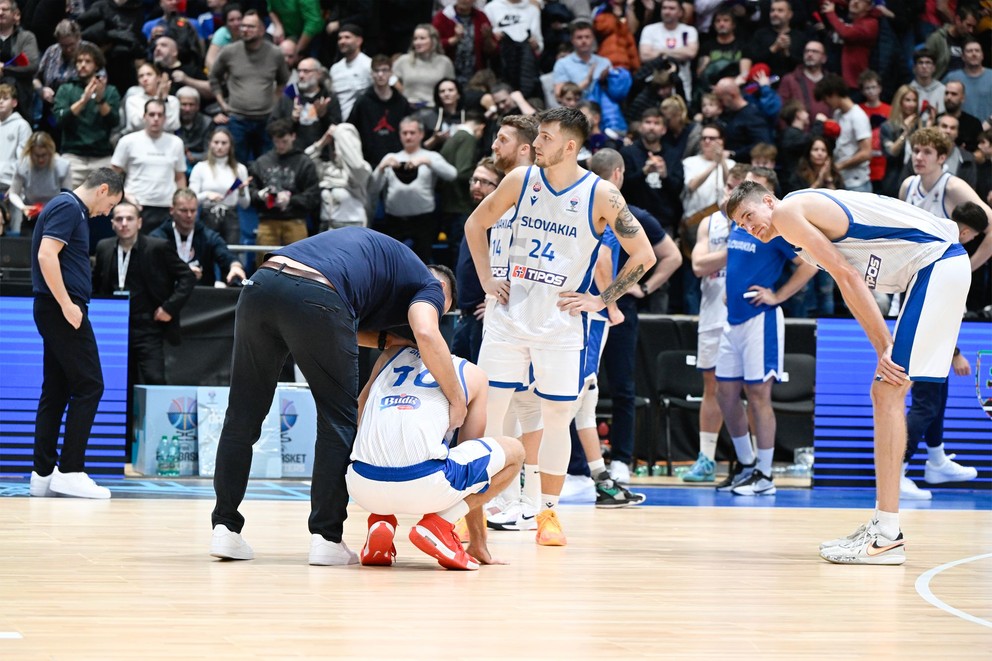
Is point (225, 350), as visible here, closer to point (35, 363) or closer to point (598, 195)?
point (35, 363)

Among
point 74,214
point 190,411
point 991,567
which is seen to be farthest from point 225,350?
point 991,567

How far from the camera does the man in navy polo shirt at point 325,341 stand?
18.2 ft

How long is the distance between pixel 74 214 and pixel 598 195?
142 inches

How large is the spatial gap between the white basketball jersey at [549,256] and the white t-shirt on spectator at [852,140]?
784 centimetres

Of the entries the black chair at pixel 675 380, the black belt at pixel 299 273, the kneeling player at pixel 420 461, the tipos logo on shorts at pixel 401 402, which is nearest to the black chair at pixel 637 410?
the black chair at pixel 675 380

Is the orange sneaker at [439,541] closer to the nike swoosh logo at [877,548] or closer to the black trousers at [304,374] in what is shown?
the black trousers at [304,374]

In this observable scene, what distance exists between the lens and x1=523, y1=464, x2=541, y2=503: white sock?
24.4 feet

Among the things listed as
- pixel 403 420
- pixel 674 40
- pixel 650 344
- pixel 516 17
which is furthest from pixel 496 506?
pixel 674 40

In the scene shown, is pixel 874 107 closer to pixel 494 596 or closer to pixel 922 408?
pixel 922 408

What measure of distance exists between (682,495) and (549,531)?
3327 millimetres

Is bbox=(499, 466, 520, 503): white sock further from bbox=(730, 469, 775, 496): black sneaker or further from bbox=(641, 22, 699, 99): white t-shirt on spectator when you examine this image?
bbox=(641, 22, 699, 99): white t-shirt on spectator

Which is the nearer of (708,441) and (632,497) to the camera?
(632,497)

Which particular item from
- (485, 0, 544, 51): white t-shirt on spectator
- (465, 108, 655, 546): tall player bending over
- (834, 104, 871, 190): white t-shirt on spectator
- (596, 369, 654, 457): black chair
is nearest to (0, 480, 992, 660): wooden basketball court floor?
(465, 108, 655, 546): tall player bending over

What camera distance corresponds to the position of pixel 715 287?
1084cm
